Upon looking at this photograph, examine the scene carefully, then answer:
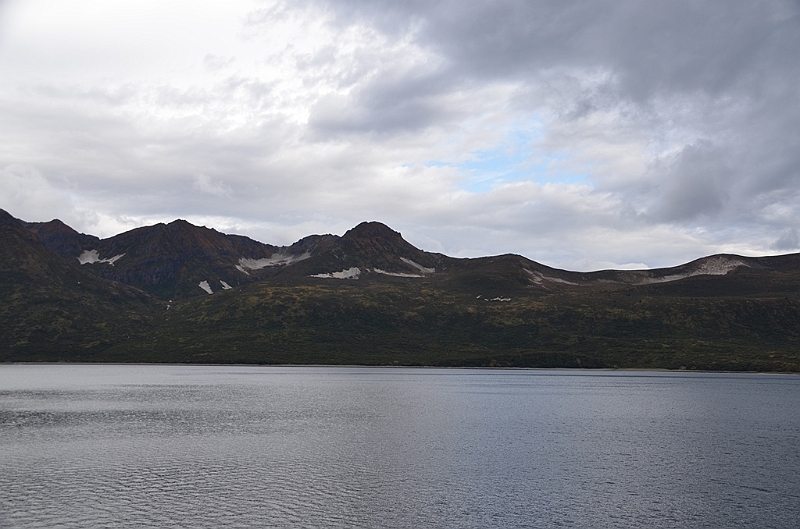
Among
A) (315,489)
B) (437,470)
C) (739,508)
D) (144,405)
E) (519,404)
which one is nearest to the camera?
(739,508)

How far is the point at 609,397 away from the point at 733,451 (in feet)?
303

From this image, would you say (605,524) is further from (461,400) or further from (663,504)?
(461,400)

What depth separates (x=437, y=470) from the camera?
8194 cm

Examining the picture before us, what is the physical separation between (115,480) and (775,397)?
182m

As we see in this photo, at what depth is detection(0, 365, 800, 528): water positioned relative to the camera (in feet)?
201

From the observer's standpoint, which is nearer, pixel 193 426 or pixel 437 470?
pixel 437 470

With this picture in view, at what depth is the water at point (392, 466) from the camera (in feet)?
201

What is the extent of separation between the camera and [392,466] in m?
84.6

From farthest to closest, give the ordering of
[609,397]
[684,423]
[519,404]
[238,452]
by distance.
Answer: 1. [609,397]
2. [519,404]
3. [684,423]
4. [238,452]

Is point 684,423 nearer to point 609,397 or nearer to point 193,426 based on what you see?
point 609,397

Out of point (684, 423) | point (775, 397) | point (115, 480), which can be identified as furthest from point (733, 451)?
point (775, 397)

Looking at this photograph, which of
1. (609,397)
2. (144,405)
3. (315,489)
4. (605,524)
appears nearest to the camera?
(605,524)

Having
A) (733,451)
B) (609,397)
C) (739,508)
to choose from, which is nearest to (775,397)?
(609,397)

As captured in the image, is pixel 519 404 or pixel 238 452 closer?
pixel 238 452
